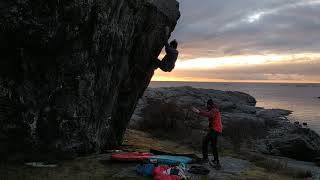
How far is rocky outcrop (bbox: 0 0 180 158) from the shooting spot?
724 inches

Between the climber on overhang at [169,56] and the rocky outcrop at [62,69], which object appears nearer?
the rocky outcrop at [62,69]

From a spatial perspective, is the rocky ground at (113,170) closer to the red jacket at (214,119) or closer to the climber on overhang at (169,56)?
the red jacket at (214,119)

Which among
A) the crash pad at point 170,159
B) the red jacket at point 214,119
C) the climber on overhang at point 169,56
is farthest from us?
the climber on overhang at point 169,56

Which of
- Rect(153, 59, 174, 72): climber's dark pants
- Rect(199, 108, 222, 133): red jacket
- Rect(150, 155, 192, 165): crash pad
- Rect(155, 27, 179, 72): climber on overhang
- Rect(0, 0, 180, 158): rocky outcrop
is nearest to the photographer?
Rect(0, 0, 180, 158): rocky outcrop

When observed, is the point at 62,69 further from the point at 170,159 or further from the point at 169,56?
the point at 169,56

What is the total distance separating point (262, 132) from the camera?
148 ft

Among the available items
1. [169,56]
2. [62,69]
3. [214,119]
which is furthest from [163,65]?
[62,69]

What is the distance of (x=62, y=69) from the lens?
19.5 metres

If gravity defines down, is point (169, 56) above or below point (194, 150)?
above

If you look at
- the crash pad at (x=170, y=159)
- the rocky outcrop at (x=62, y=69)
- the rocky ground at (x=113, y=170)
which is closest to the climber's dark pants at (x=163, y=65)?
the rocky outcrop at (x=62, y=69)

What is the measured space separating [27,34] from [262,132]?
30680 millimetres

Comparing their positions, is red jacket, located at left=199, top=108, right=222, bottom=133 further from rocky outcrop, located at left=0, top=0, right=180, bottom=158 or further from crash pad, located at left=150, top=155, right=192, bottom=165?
rocky outcrop, located at left=0, top=0, right=180, bottom=158

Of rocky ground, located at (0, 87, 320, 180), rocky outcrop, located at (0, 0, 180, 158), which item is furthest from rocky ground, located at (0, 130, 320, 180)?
rocky outcrop, located at (0, 0, 180, 158)

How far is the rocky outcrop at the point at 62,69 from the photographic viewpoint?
1839 cm
